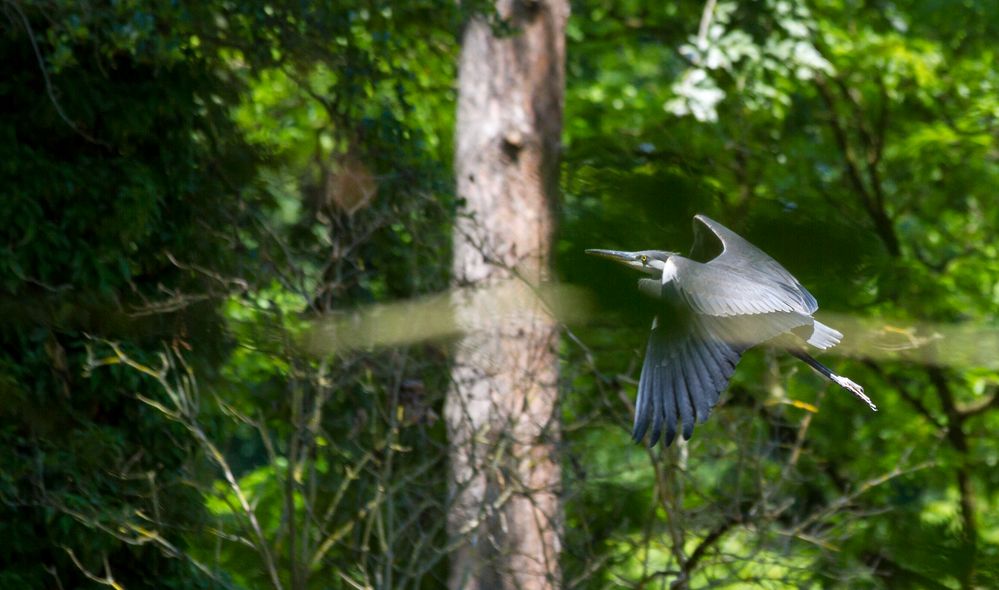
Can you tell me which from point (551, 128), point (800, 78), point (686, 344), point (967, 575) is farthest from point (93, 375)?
point (800, 78)

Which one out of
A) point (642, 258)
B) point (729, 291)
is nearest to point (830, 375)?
point (729, 291)

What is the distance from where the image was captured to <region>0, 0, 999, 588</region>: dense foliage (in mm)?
5355

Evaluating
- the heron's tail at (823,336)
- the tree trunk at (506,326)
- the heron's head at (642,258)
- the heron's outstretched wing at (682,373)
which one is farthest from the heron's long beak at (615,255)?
the tree trunk at (506,326)

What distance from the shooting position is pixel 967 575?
1.98m

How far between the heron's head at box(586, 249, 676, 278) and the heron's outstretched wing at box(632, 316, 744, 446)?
0.30 meters

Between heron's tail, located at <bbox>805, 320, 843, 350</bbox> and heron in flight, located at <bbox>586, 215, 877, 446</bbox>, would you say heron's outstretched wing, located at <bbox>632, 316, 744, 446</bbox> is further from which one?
heron's tail, located at <bbox>805, 320, 843, 350</bbox>

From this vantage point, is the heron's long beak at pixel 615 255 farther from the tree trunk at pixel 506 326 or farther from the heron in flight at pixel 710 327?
the tree trunk at pixel 506 326

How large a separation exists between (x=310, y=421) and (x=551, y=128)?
6.30 ft

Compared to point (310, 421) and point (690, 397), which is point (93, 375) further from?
point (690, 397)

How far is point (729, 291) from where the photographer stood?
2.29m

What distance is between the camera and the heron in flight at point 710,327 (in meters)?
2.18

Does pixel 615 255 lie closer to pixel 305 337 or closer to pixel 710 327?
pixel 710 327

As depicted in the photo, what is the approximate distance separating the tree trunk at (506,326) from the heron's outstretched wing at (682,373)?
2.64m

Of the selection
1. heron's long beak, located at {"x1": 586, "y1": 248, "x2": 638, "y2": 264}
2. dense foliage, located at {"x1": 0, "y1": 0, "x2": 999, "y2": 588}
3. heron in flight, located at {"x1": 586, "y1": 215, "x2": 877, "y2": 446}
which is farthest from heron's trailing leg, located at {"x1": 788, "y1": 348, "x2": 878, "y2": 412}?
dense foliage, located at {"x1": 0, "y1": 0, "x2": 999, "y2": 588}
